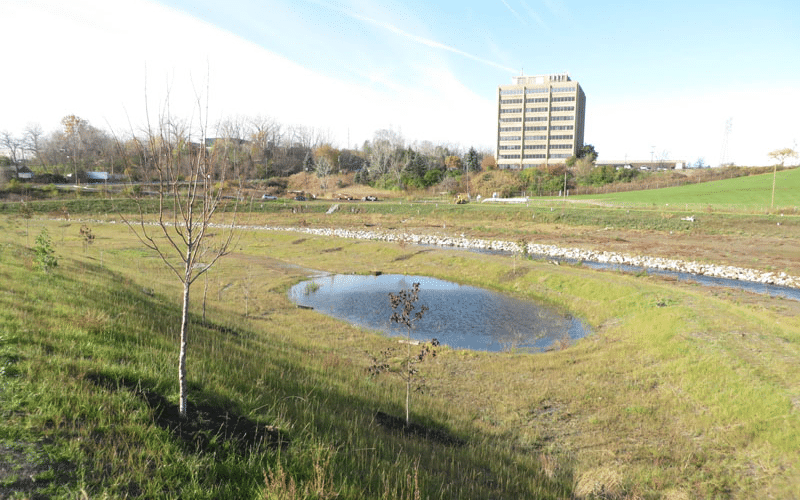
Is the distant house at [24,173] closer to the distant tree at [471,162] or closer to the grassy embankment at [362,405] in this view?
the distant tree at [471,162]

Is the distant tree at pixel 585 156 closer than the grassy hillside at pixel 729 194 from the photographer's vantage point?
No

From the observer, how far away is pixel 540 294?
2494 cm

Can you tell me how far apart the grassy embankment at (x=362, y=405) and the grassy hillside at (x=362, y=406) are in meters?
0.04

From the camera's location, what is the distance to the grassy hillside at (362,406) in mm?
4547

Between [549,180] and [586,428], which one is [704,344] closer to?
[586,428]

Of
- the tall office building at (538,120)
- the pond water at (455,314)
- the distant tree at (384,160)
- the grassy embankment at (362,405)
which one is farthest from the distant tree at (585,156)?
the grassy embankment at (362,405)

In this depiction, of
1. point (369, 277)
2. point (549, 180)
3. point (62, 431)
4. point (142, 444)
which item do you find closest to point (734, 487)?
point (142, 444)

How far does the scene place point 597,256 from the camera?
37188mm

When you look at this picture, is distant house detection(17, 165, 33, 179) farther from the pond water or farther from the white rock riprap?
the pond water

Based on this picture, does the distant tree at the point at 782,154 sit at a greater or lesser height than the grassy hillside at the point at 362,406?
greater

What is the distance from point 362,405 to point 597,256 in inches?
1325

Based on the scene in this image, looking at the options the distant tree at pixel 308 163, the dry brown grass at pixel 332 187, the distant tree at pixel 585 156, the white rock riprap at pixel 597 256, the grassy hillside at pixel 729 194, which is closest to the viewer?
the white rock riprap at pixel 597 256

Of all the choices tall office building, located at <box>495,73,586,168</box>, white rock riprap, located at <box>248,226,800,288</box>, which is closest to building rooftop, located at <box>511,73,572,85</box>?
tall office building, located at <box>495,73,586,168</box>

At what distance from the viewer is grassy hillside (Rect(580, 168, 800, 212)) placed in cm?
6621
